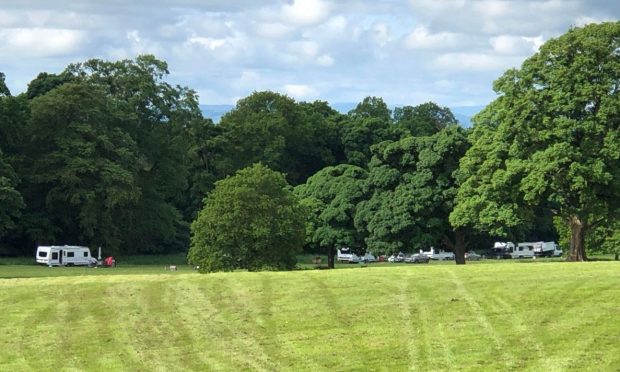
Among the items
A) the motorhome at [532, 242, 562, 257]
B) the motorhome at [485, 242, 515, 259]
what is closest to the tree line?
the motorhome at [532, 242, 562, 257]

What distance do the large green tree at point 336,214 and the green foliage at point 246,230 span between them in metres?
14.3

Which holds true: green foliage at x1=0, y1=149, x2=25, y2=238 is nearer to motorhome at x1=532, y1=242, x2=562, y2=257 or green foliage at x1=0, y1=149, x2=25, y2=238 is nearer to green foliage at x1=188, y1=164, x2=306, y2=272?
green foliage at x1=188, y1=164, x2=306, y2=272

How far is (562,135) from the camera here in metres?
43.6

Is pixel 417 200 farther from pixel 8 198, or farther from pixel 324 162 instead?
pixel 324 162

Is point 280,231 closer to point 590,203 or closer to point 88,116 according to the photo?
point 590,203

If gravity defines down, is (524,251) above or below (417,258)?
above

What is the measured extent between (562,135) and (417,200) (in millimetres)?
21398

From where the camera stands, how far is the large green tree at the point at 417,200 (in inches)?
2520

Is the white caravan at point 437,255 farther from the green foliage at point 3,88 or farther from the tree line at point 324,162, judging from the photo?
the green foliage at point 3,88

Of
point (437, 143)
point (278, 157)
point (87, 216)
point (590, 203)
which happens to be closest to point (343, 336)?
point (590, 203)

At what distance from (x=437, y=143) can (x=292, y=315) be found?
45.0 meters

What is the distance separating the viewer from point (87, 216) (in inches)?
3413

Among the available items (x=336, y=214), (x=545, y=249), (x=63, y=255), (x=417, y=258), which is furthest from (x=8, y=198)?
(x=545, y=249)

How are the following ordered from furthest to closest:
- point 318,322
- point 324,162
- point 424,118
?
1. point 424,118
2. point 324,162
3. point 318,322
